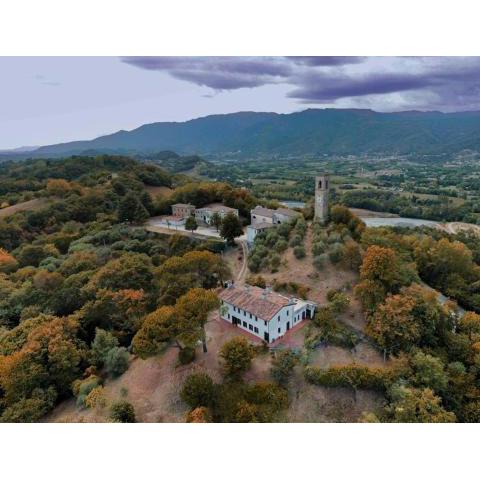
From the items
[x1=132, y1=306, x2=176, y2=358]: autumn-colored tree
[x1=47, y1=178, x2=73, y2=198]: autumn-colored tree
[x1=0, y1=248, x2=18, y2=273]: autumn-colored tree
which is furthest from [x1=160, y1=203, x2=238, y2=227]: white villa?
[x1=132, y1=306, x2=176, y2=358]: autumn-colored tree

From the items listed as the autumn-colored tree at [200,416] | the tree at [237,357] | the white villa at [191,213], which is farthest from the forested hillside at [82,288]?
the autumn-colored tree at [200,416]

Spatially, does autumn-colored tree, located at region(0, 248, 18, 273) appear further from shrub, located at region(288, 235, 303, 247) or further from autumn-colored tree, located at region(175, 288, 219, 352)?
shrub, located at region(288, 235, 303, 247)

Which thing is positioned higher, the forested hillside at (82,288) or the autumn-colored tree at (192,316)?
the autumn-colored tree at (192,316)

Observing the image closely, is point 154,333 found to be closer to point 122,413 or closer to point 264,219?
point 122,413

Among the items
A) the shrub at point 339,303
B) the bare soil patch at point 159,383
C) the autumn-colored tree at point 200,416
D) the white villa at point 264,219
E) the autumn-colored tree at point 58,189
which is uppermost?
the autumn-colored tree at point 58,189

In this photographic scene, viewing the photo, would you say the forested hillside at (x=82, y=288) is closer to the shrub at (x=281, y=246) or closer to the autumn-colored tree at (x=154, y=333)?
the autumn-colored tree at (x=154, y=333)

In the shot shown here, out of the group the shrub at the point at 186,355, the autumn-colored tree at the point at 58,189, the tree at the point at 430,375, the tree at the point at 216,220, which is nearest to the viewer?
the tree at the point at 430,375

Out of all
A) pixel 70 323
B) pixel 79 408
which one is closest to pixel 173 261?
pixel 70 323
